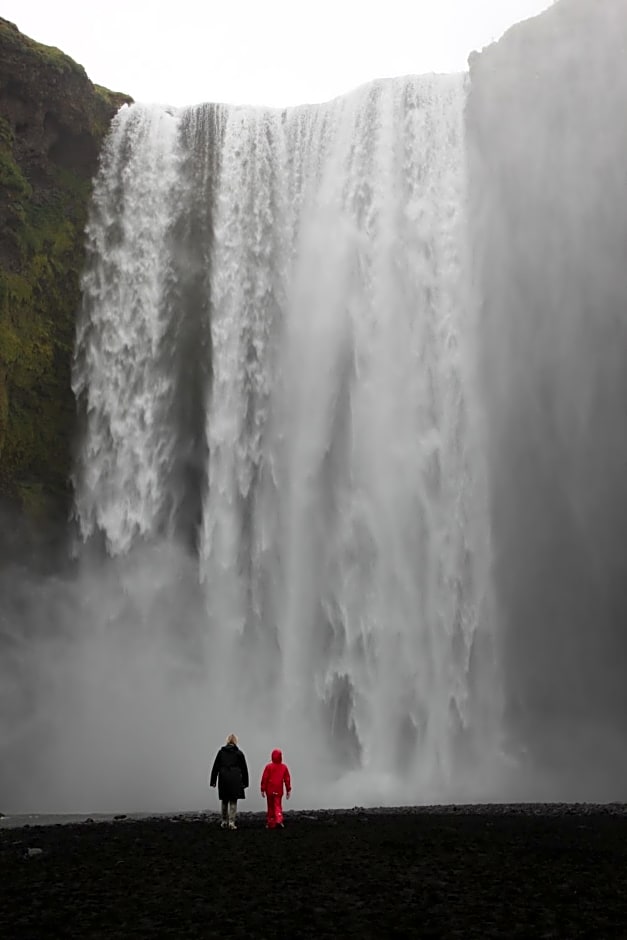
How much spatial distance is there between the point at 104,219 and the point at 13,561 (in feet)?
36.2

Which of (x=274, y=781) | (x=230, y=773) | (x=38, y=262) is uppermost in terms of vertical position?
(x=38, y=262)

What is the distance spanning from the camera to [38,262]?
29859 millimetres

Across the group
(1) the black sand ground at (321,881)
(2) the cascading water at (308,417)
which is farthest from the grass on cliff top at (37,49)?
(1) the black sand ground at (321,881)

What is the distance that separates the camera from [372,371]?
2862cm

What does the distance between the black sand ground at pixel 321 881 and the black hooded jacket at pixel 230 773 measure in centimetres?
60

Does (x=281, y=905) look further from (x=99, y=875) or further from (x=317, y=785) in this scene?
(x=317, y=785)

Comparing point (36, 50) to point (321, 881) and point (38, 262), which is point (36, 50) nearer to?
point (38, 262)

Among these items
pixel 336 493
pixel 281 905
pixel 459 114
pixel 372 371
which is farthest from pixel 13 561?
pixel 281 905

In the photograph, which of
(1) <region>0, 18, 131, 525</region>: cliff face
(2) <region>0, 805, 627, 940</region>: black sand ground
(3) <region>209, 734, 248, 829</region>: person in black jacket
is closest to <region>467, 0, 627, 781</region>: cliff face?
(1) <region>0, 18, 131, 525</region>: cliff face

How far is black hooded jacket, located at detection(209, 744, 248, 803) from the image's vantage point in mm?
14211

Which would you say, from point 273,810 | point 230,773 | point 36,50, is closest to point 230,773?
point 230,773

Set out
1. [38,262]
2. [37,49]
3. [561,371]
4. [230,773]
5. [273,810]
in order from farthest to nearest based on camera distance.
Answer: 1. [38,262]
2. [37,49]
3. [561,371]
4. [273,810]
5. [230,773]

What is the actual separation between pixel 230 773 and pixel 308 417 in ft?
52.1

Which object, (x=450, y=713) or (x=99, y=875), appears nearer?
(x=99, y=875)
